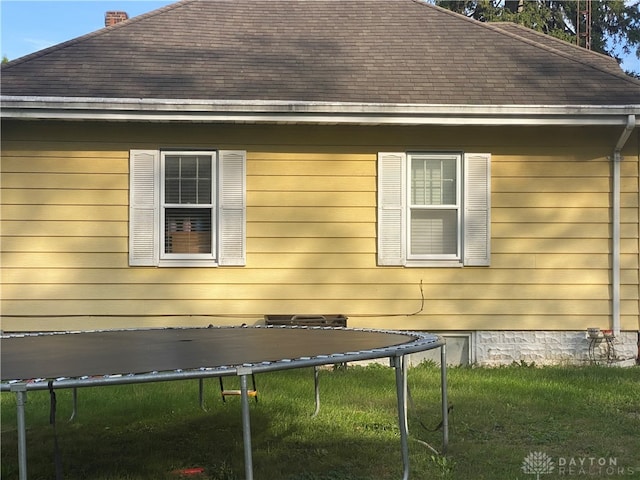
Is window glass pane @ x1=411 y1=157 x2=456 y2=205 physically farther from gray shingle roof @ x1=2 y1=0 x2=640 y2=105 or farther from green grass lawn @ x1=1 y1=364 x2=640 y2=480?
green grass lawn @ x1=1 y1=364 x2=640 y2=480

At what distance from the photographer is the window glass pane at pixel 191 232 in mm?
7785

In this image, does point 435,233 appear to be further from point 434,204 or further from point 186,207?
point 186,207

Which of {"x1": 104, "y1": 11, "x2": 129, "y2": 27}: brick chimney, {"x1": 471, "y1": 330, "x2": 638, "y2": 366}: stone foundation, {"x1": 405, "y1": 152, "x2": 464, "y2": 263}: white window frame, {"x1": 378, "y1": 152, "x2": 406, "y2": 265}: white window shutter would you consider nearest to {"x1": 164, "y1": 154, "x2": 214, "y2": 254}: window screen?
{"x1": 378, "y1": 152, "x2": 406, "y2": 265}: white window shutter

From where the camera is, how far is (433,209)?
7.90 m

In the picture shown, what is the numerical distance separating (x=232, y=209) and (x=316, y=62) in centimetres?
216

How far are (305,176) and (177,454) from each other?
154 inches

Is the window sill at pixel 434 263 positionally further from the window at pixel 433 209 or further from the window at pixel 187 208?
the window at pixel 187 208

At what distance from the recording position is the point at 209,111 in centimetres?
729

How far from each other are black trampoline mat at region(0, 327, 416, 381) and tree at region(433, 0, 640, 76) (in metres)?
16.5

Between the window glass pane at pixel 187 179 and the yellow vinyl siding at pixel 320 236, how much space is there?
18cm

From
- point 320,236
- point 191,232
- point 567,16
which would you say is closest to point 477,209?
point 320,236

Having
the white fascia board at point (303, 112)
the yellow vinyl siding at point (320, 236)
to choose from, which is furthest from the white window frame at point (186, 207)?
the white fascia board at point (303, 112)

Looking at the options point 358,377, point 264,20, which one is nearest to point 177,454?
point 358,377

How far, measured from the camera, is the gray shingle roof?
768 cm
